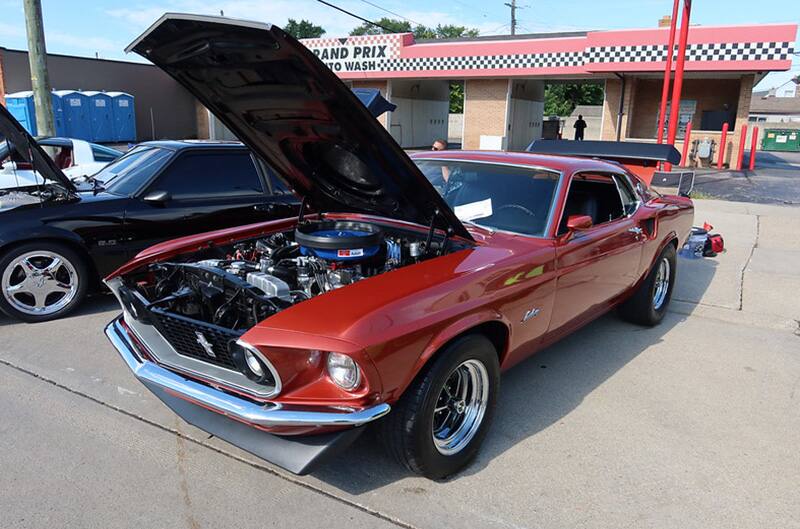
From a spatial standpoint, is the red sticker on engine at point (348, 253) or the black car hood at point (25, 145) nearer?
the red sticker on engine at point (348, 253)

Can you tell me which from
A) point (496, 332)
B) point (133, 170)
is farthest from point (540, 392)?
point (133, 170)

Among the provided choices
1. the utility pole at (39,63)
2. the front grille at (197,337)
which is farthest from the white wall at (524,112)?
the front grille at (197,337)

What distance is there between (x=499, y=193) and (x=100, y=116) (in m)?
24.6

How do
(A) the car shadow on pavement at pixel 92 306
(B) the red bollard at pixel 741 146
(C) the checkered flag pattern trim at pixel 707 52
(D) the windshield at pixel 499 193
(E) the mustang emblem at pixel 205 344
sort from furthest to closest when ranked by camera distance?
(B) the red bollard at pixel 741 146 < (C) the checkered flag pattern trim at pixel 707 52 < (A) the car shadow on pavement at pixel 92 306 < (D) the windshield at pixel 499 193 < (E) the mustang emblem at pixel 205 344

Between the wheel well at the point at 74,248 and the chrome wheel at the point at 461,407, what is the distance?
3.62 metres

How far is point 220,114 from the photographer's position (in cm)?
362

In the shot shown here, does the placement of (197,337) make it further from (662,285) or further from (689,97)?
(689,97)

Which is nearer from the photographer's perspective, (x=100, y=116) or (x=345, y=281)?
(x=345, y=281)

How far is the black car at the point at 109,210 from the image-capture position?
4.88 meters

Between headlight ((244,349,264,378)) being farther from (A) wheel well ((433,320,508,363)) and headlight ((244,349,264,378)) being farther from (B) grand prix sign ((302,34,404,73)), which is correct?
(B) grand prix sign ((302,34,404,73))

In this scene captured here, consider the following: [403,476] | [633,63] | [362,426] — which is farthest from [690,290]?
[633,63]

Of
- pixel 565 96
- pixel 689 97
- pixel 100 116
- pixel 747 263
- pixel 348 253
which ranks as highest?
pixel 565 96

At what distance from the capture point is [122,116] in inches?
989

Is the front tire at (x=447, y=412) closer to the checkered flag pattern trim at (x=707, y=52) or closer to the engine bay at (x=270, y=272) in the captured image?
the engine bay at (x=270, y=272)
